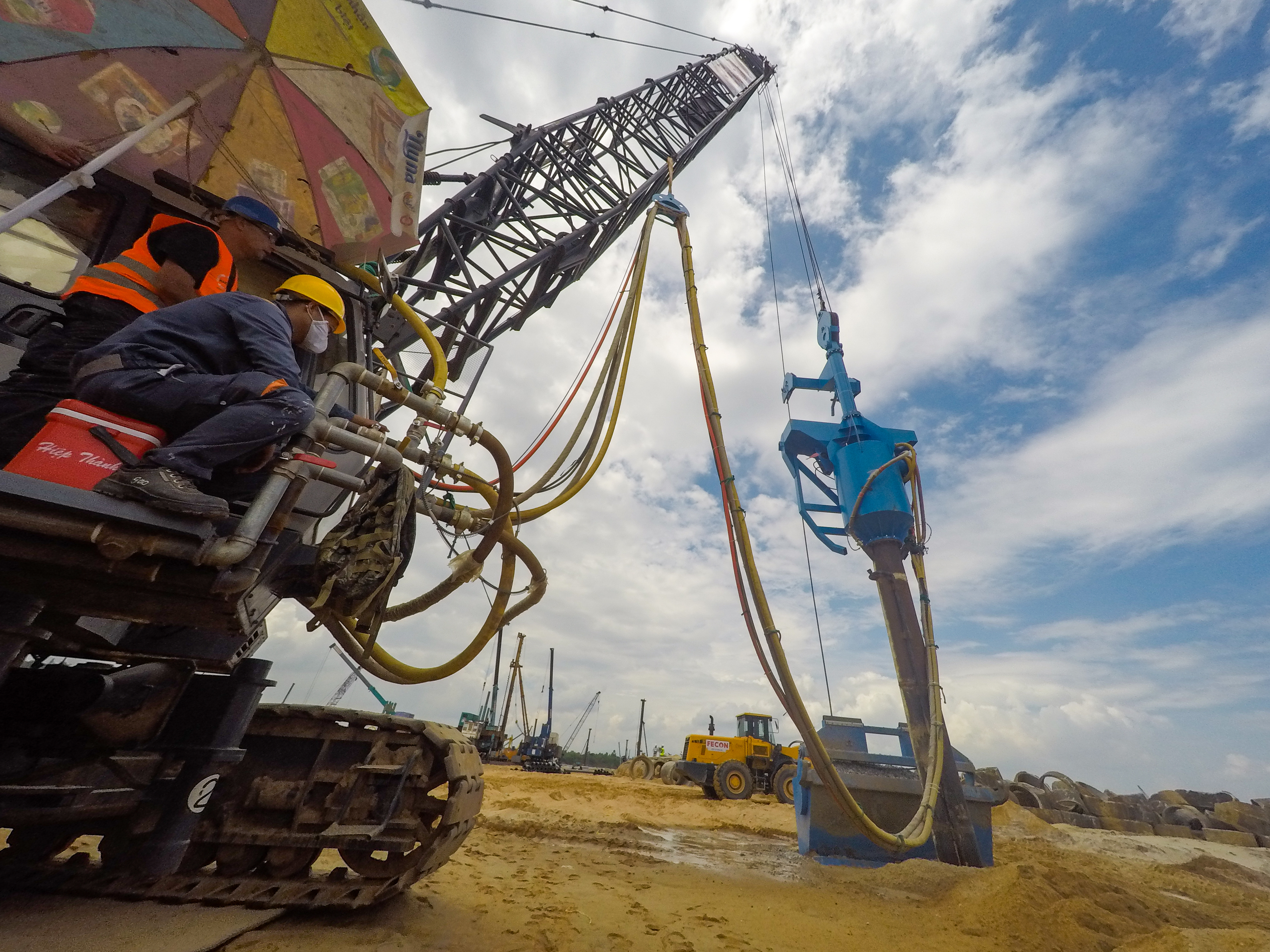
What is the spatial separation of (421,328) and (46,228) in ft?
7.29

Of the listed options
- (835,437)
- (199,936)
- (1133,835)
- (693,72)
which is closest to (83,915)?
(199,936)

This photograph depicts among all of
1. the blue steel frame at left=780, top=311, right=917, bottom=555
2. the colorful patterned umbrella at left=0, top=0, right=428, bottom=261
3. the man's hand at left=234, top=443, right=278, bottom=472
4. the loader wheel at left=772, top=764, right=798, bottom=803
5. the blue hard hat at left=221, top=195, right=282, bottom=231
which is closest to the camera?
the man's hand at left=234, top=443, right=278, bottom=472

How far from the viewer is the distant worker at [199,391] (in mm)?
1691

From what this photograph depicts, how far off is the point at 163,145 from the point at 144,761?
3.89 metres

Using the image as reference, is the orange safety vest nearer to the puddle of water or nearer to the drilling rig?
the drilling rig

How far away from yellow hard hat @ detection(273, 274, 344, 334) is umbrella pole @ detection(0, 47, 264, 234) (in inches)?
45.3

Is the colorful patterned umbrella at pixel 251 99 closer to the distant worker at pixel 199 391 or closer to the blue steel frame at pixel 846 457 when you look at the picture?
the distant worker at pixel 199 391

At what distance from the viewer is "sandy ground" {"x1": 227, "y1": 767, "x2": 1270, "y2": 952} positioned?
3.60 meters

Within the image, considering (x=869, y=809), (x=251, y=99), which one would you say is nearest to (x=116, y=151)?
(x=251, y=99)

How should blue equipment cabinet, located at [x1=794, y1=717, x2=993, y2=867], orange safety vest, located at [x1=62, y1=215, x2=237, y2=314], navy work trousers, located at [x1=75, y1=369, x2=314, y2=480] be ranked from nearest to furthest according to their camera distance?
navy work trousers, located at [x1=75, y1=369, x2=314, y2=480]
orange safety vest, located at [x1=62, y1=215, x2=237, y2=314]
blue equipment cabinet, located at [x1=794, y1=717, x2=993, y2=867]

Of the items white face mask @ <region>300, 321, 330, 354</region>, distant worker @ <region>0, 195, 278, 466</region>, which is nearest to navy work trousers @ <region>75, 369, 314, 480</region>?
distant worker @ <region>0, 195, 278, 466</region>

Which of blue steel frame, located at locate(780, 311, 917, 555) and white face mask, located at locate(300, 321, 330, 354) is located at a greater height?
blue steel frame, located at locate(780, 311, 917, 555)

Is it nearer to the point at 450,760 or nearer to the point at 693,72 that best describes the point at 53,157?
the point at 450,760

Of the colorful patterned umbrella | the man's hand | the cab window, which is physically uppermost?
the colorful patterned umbrella
